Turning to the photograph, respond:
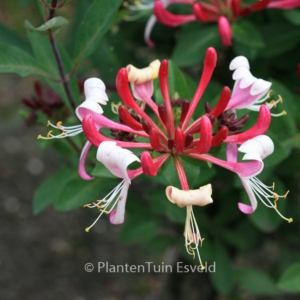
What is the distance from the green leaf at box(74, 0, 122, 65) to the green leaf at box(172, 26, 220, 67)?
304 mm

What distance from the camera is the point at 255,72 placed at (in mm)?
1314

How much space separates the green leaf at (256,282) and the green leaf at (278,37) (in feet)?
2.32

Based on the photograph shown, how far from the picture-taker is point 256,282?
5.31 feet

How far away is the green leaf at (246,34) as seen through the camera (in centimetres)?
113

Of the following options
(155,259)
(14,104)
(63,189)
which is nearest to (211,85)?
(63,189)

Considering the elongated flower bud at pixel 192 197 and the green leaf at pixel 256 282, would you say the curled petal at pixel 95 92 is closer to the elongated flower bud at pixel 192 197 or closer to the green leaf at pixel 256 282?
the elongated flower bud at pixel 192 197

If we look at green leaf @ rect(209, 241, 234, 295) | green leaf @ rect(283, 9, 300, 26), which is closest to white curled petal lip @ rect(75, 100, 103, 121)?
green leaf @ rect(283, 9, 300, 26)

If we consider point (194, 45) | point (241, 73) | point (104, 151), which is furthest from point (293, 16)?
point (104, 151)

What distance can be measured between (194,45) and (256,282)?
0.79 meters

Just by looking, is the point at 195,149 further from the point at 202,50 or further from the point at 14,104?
the point at 14,104

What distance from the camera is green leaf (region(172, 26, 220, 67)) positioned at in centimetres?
120

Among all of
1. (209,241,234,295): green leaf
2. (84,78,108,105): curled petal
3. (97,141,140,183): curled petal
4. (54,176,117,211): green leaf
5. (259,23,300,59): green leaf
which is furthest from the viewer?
(209,241,234,295): green leaf

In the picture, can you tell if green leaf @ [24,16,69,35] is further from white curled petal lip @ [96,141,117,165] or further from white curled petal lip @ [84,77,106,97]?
white curled petal lip @ [96,141,117,165]

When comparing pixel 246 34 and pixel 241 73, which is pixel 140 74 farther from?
pixel 246 34
